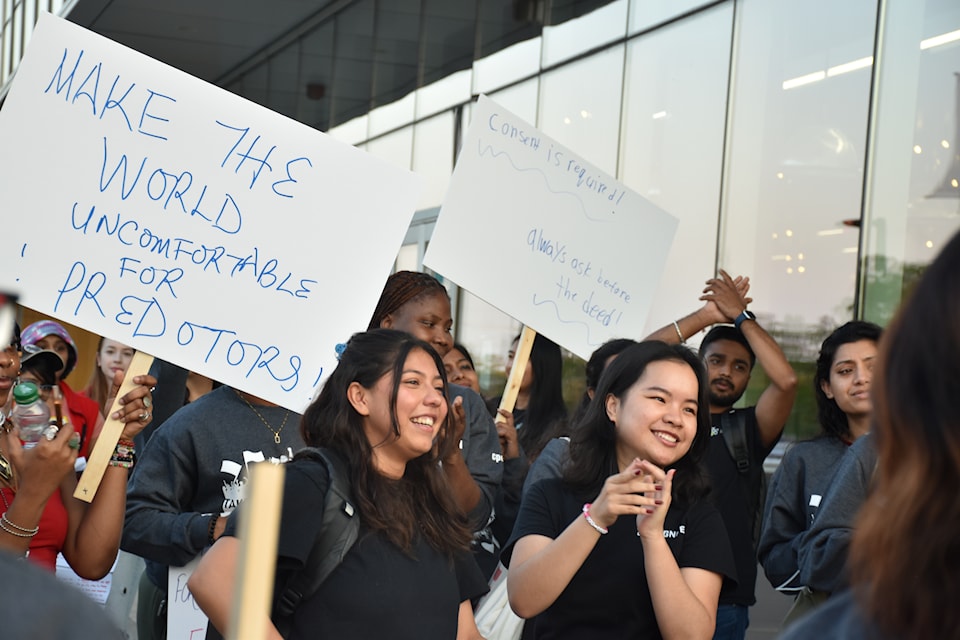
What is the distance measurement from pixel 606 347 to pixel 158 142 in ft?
6.36

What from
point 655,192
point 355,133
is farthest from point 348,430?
point 355,133

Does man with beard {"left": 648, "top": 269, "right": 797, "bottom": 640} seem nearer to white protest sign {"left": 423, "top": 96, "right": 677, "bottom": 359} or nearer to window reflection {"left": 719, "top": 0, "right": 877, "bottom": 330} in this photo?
white protest sign {"left": 423, "top": 96, "right": 677, "bottom": 359}

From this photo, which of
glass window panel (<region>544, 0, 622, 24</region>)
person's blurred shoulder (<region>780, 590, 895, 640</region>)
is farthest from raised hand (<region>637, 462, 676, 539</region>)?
glass window panel (<region>544, 0, 622, 24</region>)

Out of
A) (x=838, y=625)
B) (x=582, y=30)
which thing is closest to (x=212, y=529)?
(x=838, y=625)

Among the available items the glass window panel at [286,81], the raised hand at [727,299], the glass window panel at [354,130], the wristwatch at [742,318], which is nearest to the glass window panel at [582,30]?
the raised hand at [727,299]

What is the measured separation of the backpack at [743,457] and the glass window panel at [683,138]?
2552 mm

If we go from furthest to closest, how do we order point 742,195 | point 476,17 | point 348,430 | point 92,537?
1. point 476,17
2. point 742,195
3. point 92,537
4. point 348,430

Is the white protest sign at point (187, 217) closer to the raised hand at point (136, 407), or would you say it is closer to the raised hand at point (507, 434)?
the raised hand at point (136, 407)

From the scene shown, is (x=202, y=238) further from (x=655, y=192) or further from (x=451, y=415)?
(x=655, y=192)

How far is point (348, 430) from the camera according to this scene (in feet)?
9.75

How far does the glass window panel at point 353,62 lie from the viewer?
12.7m

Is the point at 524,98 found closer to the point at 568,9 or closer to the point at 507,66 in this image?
the point at 507,66

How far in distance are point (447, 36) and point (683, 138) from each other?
4.65 m

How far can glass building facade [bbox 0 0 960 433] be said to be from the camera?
6066mm
